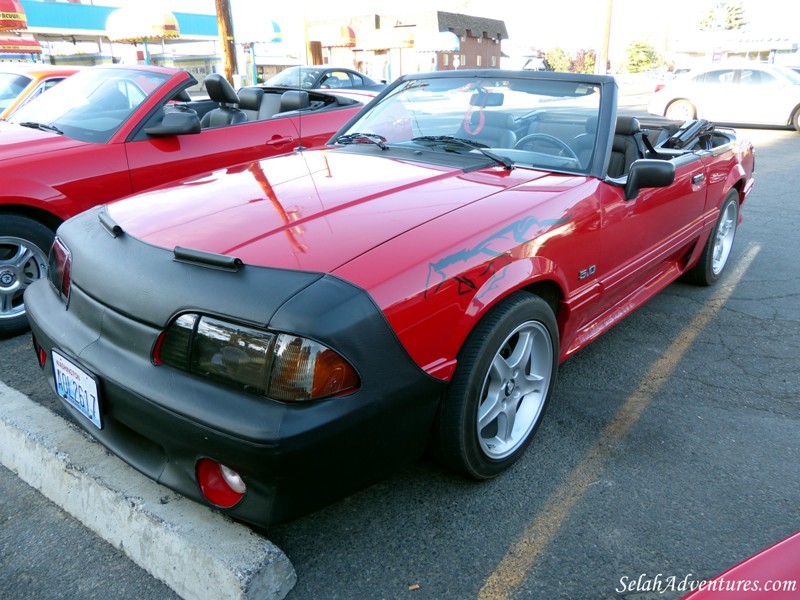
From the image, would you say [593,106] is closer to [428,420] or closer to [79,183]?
[428,420]

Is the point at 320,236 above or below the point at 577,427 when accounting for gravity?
above

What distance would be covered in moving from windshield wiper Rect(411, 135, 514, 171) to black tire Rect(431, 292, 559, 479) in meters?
0.79

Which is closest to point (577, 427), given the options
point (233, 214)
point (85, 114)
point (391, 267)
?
point (391, 267)

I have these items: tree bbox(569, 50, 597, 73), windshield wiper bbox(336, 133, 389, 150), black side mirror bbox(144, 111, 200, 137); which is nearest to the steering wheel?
windshield wiper bbox(336, 133, 389, 150)

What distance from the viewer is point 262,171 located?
2.89 meters

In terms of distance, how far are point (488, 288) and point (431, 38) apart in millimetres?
32279

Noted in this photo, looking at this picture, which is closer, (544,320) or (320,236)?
(320,236)

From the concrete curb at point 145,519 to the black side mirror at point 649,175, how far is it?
2116 millimetres

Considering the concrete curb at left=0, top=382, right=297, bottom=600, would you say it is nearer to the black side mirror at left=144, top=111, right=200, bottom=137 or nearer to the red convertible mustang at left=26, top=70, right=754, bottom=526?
the red convertible mustang at left=26, top=70, right=754, bottom=526

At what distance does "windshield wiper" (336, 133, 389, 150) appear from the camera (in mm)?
3253

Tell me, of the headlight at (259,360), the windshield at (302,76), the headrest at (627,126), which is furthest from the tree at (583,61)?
the headlight at (259,360)

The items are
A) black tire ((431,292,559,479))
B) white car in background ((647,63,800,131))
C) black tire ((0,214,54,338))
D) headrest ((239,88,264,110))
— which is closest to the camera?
black tire ((431,292,559,479))

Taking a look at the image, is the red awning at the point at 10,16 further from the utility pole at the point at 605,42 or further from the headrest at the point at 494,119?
the headrest at the point at 494,119

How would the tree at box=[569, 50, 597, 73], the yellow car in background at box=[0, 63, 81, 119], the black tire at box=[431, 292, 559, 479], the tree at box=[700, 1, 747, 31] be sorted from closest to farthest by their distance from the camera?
the black tire at box=[431, 292, 559, 479]
the yellow car in background at box=[0, 63, 81, 119]
the tree at box=[569, 50, 597, 73]
the tree at box=[700, 1, 747, 31]
